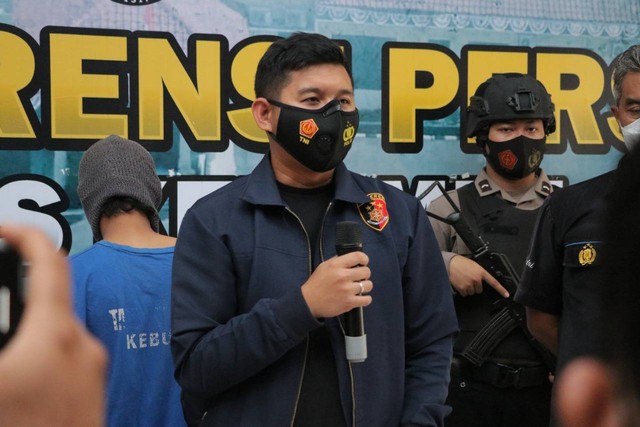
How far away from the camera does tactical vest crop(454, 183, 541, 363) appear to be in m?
3.56

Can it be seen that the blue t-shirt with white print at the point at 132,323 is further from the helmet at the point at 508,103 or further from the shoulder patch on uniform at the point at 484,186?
the helmet at the point at 508,103

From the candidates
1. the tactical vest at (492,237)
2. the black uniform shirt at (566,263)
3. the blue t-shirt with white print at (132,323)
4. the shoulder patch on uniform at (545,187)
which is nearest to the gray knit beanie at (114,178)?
the blue t-shirt with white print at (132,323)

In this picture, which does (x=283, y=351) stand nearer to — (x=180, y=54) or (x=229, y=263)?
(x=229, y=263)

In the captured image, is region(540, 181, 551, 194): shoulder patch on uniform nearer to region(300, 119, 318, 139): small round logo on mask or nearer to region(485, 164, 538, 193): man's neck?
region(485, 164, 538, 193): man's neck

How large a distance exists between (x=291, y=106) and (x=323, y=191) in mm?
242

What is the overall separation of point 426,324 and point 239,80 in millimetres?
1906

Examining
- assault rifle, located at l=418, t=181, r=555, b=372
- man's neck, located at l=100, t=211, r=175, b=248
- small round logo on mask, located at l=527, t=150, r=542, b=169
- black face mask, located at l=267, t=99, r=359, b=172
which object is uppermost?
black face mask, located at l=267, t=99, r=359, b=172

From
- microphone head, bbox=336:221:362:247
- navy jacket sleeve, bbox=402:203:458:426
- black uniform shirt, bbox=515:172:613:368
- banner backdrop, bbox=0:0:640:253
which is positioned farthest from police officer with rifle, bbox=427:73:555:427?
microphone head, bbox=336:221:362:247

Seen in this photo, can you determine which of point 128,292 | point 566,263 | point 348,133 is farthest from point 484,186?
point 128,292

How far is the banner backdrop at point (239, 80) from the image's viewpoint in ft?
11.7

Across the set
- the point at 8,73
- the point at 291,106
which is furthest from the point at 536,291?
the point at 8,73

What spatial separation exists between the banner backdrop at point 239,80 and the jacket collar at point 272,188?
1.49m

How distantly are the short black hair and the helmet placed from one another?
1.50 meters

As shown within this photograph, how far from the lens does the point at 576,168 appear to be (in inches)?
169
